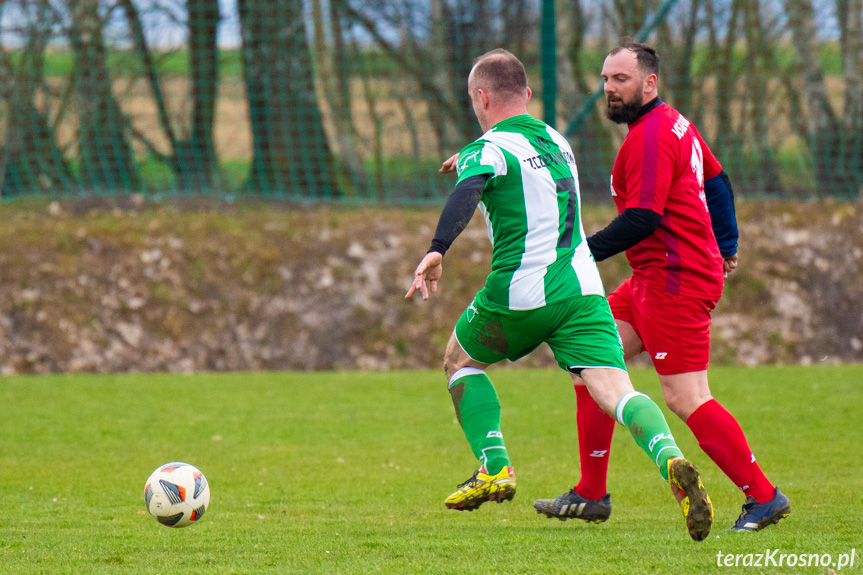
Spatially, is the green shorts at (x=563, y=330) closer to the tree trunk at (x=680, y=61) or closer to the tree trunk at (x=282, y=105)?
Result: the tree trunk at (x=282, y=105)

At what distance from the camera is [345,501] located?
17.6 feet

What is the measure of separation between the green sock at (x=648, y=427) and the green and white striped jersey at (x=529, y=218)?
50 cm

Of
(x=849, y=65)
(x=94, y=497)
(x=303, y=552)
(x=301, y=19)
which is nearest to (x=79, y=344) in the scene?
(x=301, y=19)

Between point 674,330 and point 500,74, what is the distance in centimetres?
142

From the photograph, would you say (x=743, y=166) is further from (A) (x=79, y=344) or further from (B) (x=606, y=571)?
(B) (x=606, y=571)

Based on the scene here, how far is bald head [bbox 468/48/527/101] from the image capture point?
4.30 m

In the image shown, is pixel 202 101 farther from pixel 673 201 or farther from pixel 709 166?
pixel 673 201

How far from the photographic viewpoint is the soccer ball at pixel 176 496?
174 inches

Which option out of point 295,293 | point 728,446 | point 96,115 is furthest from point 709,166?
point 96,115

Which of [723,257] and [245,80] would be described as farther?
[245,80]

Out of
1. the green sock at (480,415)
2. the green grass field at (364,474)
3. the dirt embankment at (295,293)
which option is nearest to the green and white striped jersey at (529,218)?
the green sock at (480,415)

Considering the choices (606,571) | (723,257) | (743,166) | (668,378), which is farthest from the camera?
(743,166)

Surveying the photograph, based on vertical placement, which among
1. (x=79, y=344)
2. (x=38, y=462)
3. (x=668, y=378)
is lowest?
(x=79, y=344)

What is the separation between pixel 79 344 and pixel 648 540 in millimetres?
8415
